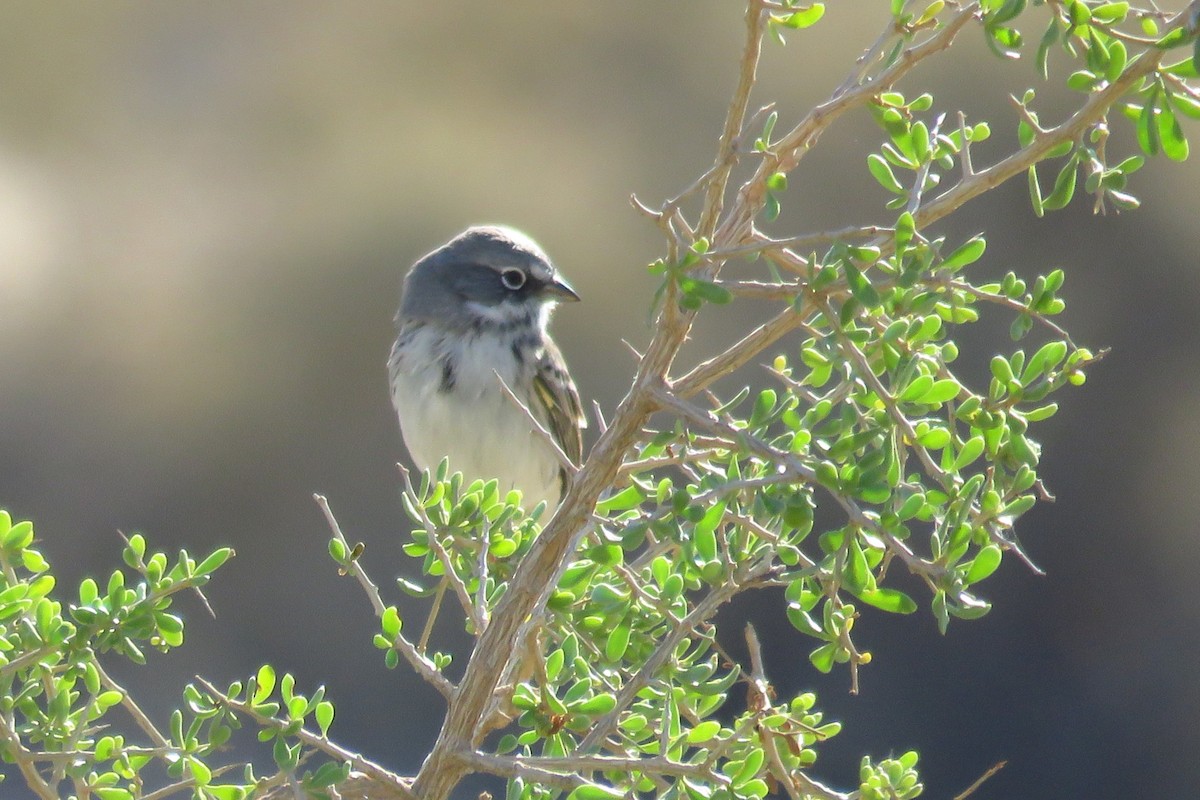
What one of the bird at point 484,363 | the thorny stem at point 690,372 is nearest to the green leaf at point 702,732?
the thorny stem at point 690,372

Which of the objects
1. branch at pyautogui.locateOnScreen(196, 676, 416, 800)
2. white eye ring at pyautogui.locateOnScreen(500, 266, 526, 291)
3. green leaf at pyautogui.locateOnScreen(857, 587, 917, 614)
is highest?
white eye ring at pyautogui.locateOnScreen(500, 266, 526, 291)

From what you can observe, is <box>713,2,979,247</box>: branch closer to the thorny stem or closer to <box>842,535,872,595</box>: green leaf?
the thorny stem

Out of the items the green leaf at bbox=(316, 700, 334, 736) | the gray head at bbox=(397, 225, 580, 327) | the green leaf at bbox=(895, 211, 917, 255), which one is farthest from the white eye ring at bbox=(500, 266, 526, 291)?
the green leaf at bbox=(895, 211, 917, 255)

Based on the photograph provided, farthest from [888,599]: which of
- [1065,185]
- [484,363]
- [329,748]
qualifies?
[484,363]

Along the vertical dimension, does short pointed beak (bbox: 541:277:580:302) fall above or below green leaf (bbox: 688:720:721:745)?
above

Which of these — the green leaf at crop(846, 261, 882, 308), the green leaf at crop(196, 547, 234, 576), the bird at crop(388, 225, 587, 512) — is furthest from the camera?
the bird at crop(388, 225, 587, 512)

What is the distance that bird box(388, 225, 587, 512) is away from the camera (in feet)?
14.7

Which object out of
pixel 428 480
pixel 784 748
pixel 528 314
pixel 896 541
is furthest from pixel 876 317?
pixel 528 314

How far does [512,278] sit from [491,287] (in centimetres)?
8

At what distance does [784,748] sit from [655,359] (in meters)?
0.56

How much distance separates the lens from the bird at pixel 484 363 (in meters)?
4.49

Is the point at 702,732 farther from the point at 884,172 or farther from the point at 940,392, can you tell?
the point at 884,172

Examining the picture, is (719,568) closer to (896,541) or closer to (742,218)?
(896,541)

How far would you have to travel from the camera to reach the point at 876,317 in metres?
1.61
